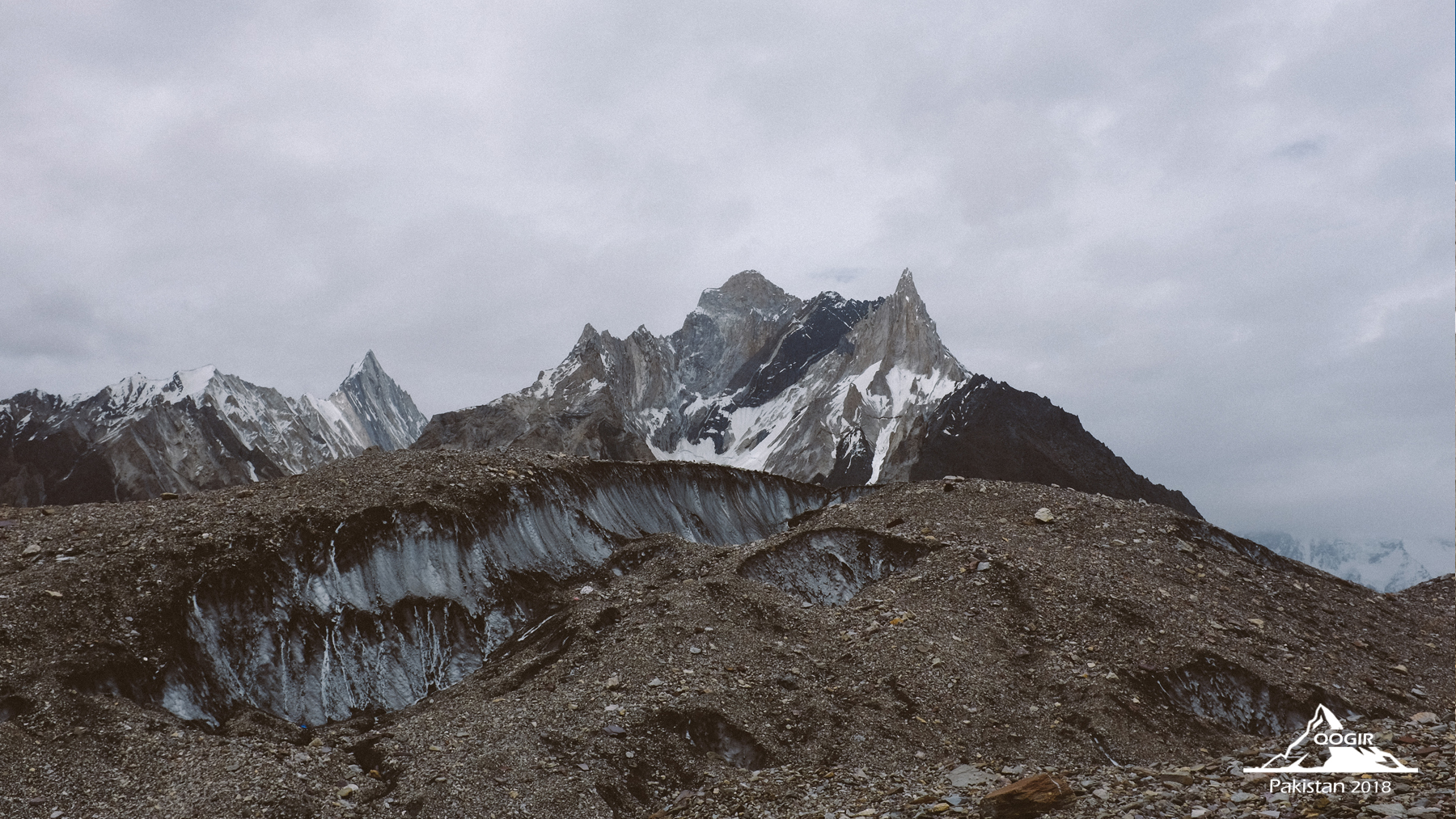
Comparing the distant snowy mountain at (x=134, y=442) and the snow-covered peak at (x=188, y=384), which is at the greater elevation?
the snow-covered peak at (x=188, y=384)

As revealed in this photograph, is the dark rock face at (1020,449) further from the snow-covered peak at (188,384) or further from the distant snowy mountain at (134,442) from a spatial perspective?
the snow-covered peak at (188,384)

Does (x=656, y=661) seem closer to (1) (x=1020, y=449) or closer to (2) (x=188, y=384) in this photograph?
(1) (x=1020, y=449)

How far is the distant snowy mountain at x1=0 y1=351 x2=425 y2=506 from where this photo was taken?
376 feet

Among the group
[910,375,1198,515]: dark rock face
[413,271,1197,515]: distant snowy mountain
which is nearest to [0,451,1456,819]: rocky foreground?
[910,375,1198,515]: dark rock face

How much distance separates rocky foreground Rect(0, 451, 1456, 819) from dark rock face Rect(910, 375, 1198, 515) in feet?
255

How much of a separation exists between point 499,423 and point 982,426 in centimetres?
8848

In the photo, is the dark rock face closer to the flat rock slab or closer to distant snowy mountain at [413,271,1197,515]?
distant snowy mountain at [413,271,1197,515]

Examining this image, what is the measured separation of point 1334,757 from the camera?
11188 millimetres

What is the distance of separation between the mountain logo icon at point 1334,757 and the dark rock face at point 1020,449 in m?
88.1

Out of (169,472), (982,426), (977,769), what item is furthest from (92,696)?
(169,472)

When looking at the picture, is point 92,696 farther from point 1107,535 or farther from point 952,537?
point 1107,535

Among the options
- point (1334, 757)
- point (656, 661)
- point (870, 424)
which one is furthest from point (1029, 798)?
point (870, 424)

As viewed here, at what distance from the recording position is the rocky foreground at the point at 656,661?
1282cm

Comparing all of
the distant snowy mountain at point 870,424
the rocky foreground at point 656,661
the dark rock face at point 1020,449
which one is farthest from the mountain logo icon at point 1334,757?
the distant snowy mountain at point 870,424
